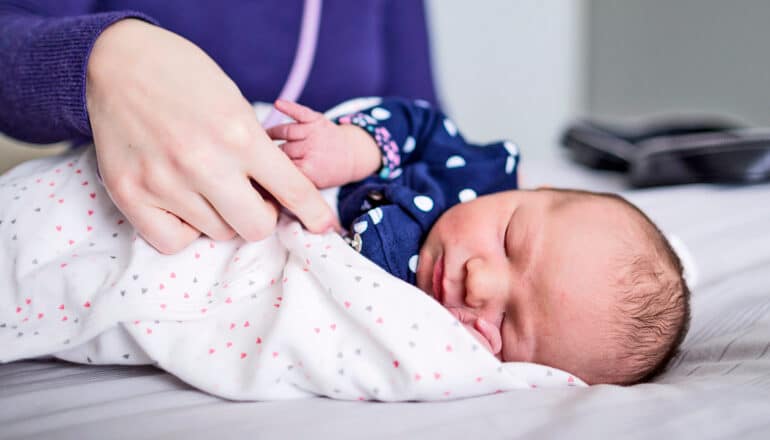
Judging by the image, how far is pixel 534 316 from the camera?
0.70 meters

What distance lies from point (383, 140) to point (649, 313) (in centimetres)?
41

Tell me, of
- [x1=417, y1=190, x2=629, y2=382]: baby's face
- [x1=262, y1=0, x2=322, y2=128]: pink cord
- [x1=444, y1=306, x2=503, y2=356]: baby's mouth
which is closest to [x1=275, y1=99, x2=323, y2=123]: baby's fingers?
[x1=417, y1=190, x2=629, y2=382]: baby's face

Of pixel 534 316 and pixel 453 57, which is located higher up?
pixel 453 57

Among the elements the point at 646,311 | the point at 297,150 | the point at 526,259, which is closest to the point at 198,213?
the point at 297,150

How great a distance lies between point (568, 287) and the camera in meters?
0.70

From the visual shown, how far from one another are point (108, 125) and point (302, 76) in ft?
2.01

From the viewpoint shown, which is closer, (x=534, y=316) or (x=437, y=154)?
(x=534, y=316)

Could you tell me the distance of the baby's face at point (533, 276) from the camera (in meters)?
0.69

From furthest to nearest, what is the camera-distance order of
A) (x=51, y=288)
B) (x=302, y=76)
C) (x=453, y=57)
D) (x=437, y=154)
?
(x=453, y=57), (x=302, y=76), (x=437, y=154), (x=51, y=288)

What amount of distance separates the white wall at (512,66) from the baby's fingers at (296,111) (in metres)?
1.94

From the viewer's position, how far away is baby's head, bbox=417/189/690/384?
0.69m

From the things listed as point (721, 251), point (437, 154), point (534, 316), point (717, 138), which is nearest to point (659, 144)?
point (717, 138)

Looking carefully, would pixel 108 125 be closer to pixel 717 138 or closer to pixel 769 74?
pixel 717 138

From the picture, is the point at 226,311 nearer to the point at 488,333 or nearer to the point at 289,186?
the point at 289,186
